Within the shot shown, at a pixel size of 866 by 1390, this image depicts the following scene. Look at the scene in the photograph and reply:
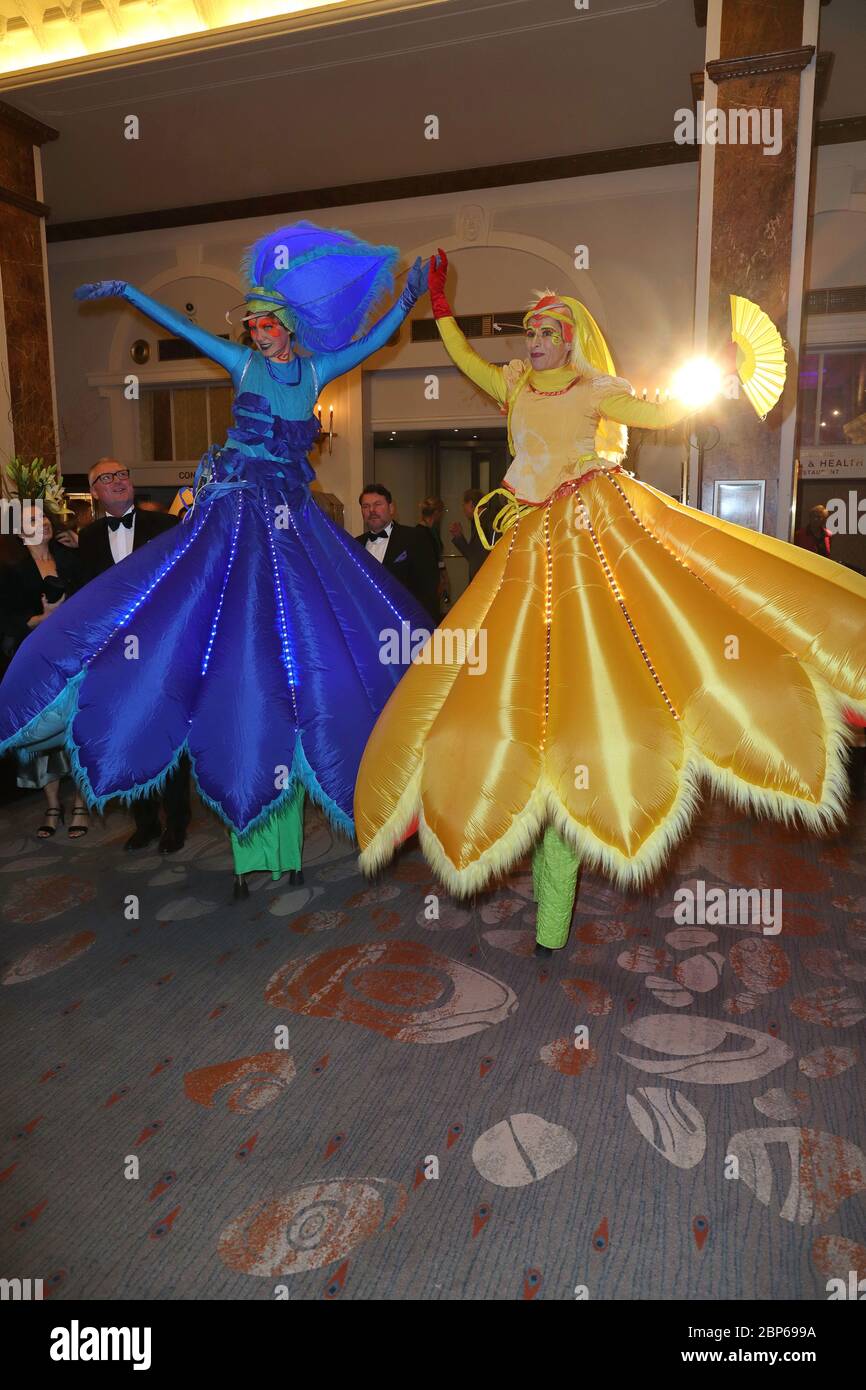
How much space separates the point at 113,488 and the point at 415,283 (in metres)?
1.48

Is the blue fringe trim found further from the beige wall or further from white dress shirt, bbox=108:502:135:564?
the beige wall

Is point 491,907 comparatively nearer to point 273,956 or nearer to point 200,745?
point 273,956

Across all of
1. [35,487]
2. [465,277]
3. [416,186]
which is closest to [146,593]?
[35,487]

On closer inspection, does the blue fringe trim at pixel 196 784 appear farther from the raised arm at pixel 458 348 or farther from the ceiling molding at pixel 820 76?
the ceiling molding at pixel 820 76

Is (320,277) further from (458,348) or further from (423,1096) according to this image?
(423,1096)

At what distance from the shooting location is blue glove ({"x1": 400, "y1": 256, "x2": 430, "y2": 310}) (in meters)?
2.91

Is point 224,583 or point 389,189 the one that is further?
point 389,189

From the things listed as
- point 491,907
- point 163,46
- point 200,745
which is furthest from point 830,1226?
point 163,46

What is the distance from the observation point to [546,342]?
2.64 m

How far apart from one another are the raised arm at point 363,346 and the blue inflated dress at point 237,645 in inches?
0.4

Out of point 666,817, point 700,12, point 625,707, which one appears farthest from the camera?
Result: point 700,12

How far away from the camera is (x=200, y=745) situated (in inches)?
99.3

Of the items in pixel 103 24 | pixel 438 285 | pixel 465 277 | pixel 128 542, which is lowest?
pixel 128 542

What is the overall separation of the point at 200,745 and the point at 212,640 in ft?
1.17
